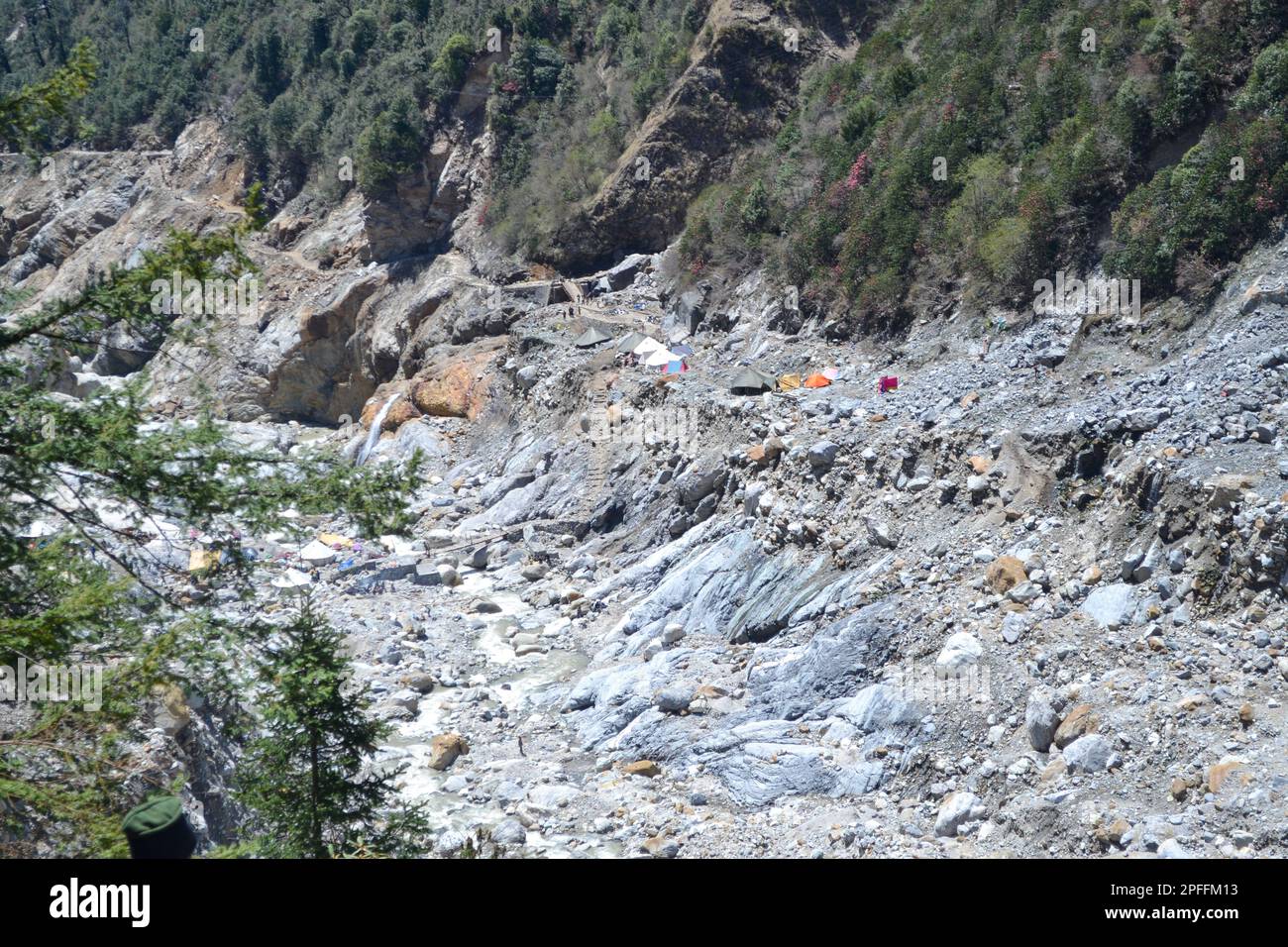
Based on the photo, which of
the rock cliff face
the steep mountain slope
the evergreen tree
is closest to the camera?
the evergreen tree

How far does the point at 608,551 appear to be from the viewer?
20.4m

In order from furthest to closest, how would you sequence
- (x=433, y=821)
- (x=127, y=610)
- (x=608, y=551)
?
(x=608, y=551), (x=433, y=821), (x=127, y=610)

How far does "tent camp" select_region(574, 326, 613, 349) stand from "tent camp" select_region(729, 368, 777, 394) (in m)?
6.88

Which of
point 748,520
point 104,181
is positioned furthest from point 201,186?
point 748,520

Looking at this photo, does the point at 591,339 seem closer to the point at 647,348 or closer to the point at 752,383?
the point at 647,348

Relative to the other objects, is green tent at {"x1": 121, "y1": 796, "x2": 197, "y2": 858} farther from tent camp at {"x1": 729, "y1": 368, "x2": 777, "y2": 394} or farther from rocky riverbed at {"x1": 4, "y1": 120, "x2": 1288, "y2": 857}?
tent camp at {"x1": 729, "y1": 368, "x2": 777, "y2": 394}

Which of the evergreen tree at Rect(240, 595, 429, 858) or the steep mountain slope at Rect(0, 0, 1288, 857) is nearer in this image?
the evergreen tree at Rect(240, 595, 429, 858)

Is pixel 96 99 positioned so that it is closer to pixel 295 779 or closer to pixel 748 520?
pixel 748 520

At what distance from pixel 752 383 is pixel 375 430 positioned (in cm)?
1348

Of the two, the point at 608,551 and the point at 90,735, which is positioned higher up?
the point at 90,735

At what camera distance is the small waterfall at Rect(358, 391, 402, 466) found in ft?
Answer: 97.6

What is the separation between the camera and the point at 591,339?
27172mm

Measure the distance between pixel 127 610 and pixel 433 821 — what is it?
532cm

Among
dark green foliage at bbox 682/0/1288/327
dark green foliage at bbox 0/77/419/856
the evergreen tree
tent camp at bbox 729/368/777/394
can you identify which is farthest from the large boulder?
dark green foliage at bbox 0/77/419/856
